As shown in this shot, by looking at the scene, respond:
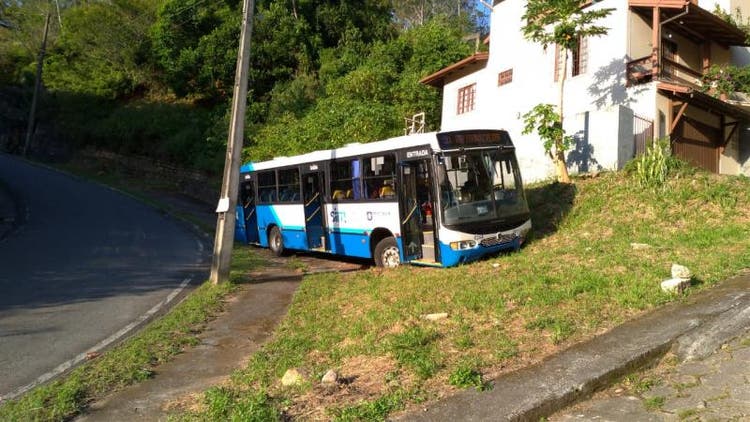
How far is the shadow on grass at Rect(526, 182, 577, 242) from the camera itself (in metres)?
12.8

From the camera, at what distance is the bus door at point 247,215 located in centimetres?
1834

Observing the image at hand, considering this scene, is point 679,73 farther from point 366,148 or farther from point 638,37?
point 366,148

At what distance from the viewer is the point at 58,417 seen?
4.96m

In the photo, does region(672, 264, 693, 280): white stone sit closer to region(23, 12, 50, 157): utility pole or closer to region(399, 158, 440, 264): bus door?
region(399, 158, 440, 264): bus door

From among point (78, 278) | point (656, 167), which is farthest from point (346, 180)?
point (656, 167)

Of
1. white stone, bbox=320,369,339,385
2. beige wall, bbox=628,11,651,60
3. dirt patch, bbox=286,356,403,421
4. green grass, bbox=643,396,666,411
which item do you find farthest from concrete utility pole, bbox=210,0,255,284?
beige wall, bbox=628,11,651,60

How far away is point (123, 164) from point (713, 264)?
40070 mm

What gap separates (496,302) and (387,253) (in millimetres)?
4933

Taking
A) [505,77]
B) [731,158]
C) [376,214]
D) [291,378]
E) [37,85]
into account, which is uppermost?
[37,85]

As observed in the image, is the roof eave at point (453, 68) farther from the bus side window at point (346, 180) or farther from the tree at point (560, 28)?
the bus side window at point (346, 180)

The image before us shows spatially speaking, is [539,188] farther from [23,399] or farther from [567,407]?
[23,399]

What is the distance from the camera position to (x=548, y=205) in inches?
551

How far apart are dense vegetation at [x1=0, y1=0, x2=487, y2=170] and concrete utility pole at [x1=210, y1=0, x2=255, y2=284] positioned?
11.0 m

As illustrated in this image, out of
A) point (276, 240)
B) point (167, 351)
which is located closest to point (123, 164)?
point (276, 240)
